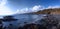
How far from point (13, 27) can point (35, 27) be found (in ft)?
1.01

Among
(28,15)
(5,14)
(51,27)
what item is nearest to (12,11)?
(5,14)

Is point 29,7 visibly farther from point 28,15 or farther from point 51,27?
point 51,27

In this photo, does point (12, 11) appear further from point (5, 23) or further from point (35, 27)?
point (35, 27)

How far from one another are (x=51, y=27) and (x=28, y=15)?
1.20 feet

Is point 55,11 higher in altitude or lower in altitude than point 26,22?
higher

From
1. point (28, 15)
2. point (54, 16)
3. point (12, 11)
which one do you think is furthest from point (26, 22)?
point (54, 16)

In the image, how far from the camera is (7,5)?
81.8 inches

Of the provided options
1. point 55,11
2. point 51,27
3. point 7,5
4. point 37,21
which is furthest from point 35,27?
point 7,5

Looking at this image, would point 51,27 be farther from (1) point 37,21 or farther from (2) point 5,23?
(2) point 5,23

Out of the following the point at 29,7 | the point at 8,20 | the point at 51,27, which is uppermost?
the point at 29,7

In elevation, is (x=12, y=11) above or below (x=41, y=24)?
above

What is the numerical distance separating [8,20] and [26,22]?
0.25m

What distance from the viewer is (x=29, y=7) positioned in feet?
6.78

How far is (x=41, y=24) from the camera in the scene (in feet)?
6.75
